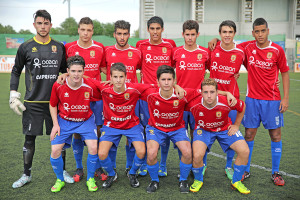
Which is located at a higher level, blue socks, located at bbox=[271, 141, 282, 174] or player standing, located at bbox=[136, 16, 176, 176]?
player standing, located at bbox=[136, 16, 176, 176]

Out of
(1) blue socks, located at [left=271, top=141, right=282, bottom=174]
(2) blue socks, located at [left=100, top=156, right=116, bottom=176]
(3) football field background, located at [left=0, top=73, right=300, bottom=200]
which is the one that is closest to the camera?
(3) football field background, located at [left=0, top=73, right=300, bottom=200]

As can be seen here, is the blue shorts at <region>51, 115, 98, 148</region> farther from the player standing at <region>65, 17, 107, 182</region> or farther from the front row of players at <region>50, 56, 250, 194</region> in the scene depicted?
the player standing at <region>65, 17, 107, 182</region>

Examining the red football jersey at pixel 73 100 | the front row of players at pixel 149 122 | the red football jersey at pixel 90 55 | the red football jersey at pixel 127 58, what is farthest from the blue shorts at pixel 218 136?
the red football jersey at pixel 90 55

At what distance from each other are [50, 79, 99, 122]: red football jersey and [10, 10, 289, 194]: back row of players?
1.0 inches

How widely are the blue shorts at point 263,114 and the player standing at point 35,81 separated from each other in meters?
2.40

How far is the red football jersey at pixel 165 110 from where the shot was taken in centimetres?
367

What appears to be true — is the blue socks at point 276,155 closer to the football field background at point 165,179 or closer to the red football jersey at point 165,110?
the football field background at point 165,179

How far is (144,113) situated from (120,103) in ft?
1.69

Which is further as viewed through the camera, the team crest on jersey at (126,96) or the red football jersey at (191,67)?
the red football jersey at (191,67)

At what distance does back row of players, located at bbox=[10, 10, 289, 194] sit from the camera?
3547 millimetres

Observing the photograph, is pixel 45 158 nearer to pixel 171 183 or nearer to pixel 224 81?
pixel 171 183

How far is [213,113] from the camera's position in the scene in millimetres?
3615

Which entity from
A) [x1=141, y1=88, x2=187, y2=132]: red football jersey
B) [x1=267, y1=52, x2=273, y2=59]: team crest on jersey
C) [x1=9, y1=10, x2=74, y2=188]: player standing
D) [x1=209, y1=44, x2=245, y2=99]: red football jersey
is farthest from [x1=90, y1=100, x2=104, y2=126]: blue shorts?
[x1=267, y1=52, x2=273, y2=59]: team crest on jersey

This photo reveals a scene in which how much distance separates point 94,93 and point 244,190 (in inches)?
84.4
